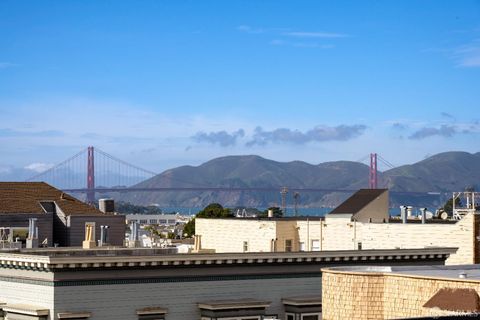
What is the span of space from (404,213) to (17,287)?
100ft

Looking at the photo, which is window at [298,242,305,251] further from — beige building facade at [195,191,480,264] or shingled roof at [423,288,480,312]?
shingled roof at [423,288,480,312]

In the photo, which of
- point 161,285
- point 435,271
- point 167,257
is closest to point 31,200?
point 161,285

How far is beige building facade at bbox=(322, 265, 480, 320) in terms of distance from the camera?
2728 centimetres

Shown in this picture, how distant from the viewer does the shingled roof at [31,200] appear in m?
71.4

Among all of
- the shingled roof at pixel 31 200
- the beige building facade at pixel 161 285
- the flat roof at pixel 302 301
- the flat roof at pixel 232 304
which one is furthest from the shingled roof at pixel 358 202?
the flat roof at pixel 232 304

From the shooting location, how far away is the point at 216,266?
38188mm

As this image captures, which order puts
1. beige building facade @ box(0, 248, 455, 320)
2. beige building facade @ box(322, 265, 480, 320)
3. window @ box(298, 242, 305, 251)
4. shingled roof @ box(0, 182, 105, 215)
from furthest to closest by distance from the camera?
1. shingled roof @ box(0, 182, 105, 215)
2. window @ box(298, 242, 305, 251)
3. beige building facade @ box(0, 248, 455, 320)
4. beige building facade @ box(322, 265, 480, 320)

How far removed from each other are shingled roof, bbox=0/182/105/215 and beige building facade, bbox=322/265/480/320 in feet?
141

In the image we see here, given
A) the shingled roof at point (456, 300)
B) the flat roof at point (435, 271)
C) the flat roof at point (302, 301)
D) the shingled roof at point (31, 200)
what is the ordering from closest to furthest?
the shingled roof at point (456, 300)
the flat roof at point (435, 271)
the flat roof at point (302, 301)
the shingled roof at point (31, 200)

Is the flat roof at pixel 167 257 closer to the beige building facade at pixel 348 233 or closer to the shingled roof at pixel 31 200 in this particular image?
the beige building facade at pixel 348 233

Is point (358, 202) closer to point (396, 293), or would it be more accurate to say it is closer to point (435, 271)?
point (435, 271)

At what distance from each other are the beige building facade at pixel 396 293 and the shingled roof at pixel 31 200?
141ft

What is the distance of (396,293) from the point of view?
2905 centimetres

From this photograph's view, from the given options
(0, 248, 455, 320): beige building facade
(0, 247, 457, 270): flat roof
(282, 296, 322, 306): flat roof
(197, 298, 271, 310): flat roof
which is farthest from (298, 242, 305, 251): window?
(197, 298, 271, 310): flat roof
